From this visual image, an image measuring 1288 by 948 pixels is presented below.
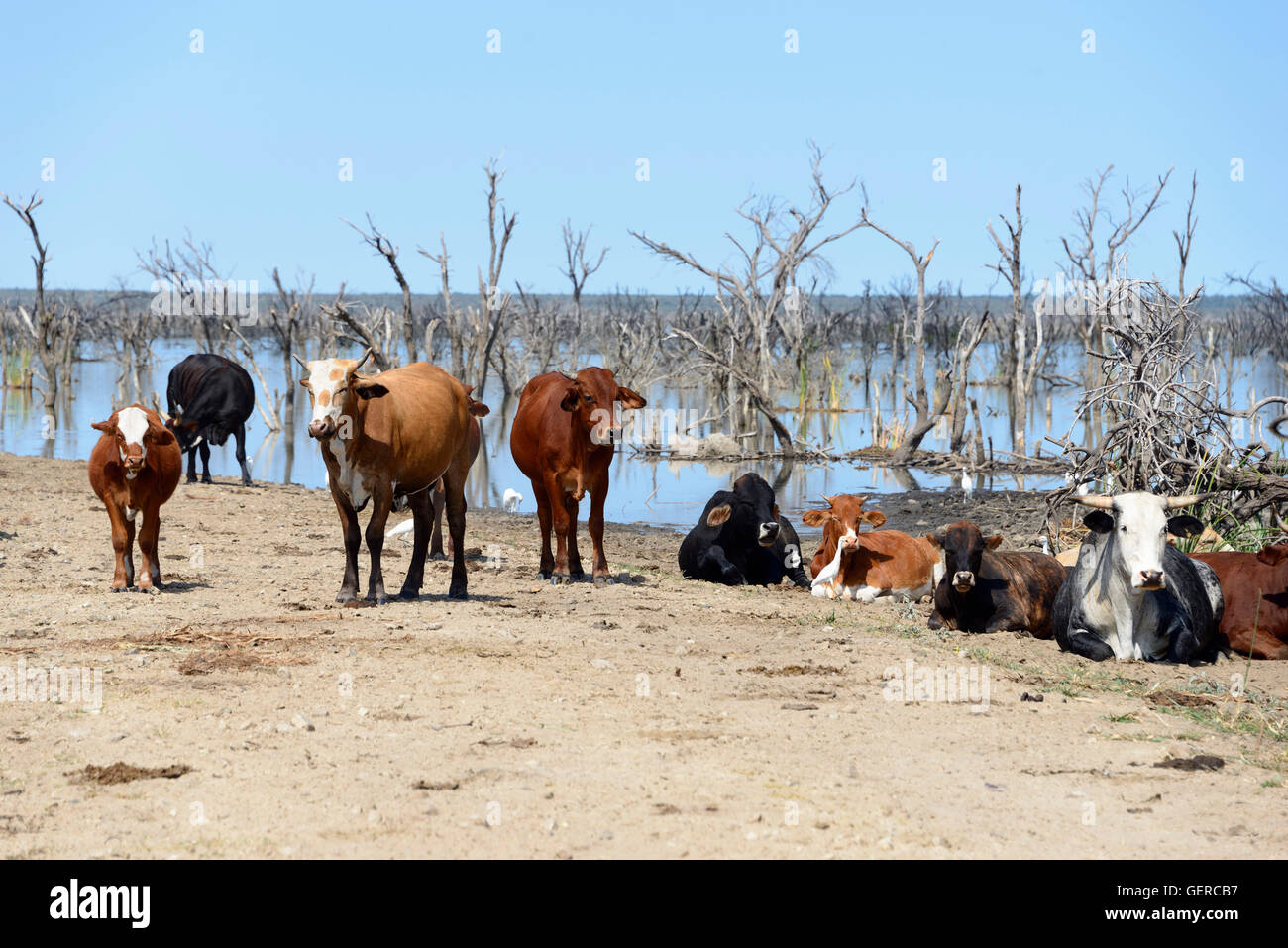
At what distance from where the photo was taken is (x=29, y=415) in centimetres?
3456

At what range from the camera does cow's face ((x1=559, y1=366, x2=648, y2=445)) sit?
10469 mm

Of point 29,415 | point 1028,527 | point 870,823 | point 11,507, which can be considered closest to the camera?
point 870,823

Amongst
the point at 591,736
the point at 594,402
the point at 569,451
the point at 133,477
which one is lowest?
the point at 591,736

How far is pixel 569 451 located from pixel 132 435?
3215 millimetres

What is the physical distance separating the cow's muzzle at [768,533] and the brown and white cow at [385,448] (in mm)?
2729

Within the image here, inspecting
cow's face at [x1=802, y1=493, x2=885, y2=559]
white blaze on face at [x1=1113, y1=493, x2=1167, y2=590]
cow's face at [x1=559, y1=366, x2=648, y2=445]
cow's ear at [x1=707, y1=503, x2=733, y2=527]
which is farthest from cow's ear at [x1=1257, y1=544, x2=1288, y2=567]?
cow's face at [x1=559, y1=366, x2=648, y2=445]

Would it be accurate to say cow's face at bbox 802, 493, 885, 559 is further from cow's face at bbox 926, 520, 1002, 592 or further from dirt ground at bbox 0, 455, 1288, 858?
cow's face at bbox 926, 520, 1002, 592

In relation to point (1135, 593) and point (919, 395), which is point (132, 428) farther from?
point (919, 395)

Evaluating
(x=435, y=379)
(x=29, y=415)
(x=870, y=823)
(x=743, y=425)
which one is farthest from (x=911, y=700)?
(x=29, y=415)

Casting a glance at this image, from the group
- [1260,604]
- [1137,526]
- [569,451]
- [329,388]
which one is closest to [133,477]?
[329,388]

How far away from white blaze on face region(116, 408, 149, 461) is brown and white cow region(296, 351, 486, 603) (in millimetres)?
1264

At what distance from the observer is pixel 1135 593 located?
28.5 feet
